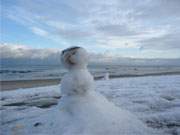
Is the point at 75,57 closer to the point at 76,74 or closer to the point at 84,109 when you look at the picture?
the point at 76,74

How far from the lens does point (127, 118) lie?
5.12 m

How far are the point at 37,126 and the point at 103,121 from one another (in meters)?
1.58

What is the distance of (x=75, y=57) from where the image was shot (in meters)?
5.25

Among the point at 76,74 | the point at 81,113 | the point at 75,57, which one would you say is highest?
the point at 75,57

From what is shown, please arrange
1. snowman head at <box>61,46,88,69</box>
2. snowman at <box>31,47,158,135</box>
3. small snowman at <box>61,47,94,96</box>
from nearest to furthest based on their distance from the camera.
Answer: snowman at <box>31,47,158,135</box> < small snowman at <box>61,47,94,96</box> < snowman head at <box>61,46,88,69</box>

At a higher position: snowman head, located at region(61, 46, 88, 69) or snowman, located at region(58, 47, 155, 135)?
snowman head, located at region(61, 46, 88, 69)

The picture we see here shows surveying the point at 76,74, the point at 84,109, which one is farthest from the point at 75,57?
the point at 84,109

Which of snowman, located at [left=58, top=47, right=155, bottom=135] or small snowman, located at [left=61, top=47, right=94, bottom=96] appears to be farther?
small snowman, located at [left=61, top=47, right=94, bottom=96]

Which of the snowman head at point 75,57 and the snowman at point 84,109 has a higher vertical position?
the snowman head at point 75,57

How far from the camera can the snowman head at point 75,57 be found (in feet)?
17.1

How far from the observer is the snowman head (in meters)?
5.23

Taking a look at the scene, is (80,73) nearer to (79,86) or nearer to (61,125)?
(79,86)

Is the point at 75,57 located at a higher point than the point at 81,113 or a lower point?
higher

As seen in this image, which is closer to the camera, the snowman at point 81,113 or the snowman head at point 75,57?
the snowman at point 81,113
